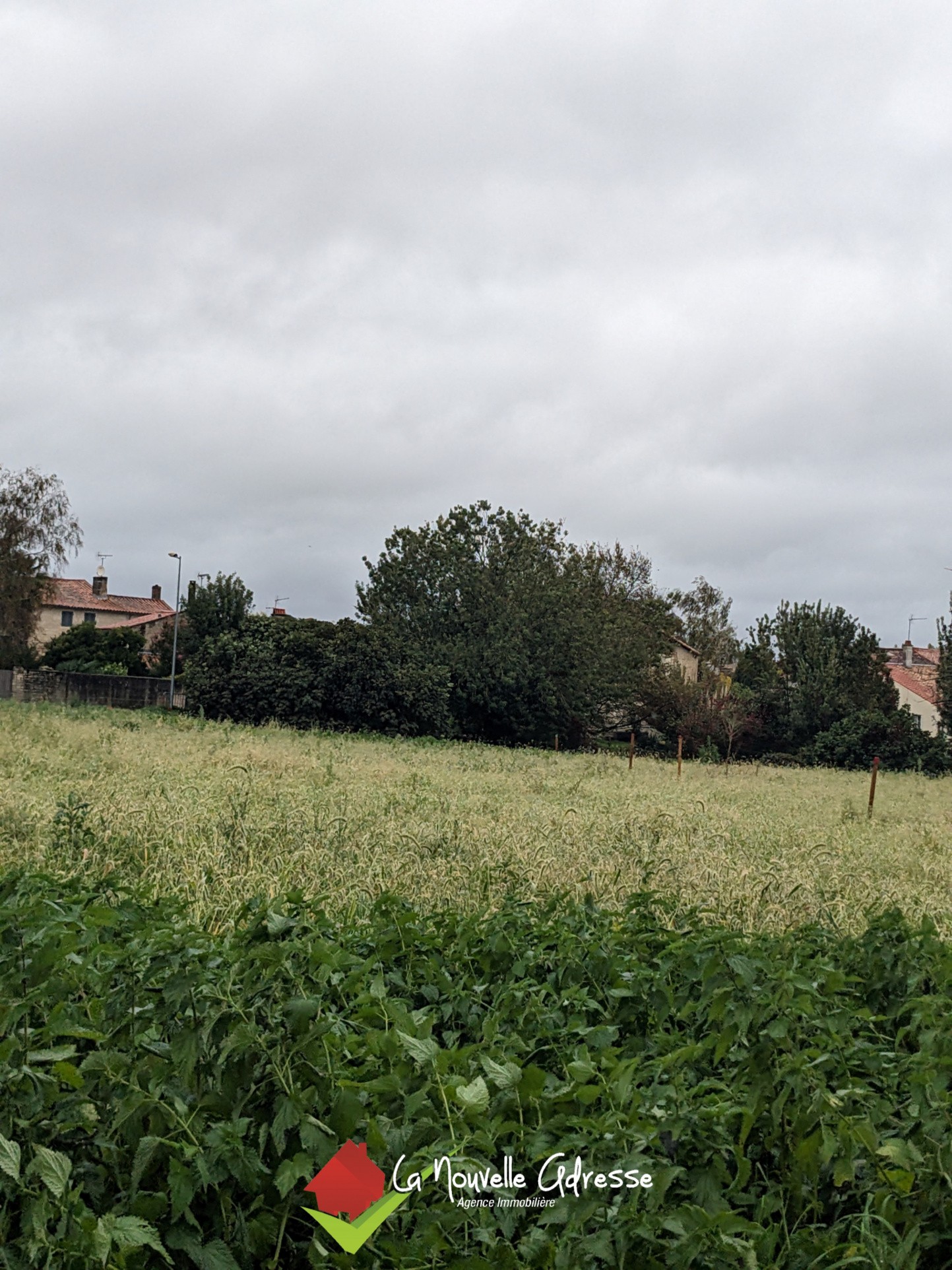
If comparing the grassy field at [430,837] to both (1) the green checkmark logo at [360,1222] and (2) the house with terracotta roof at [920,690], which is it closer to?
(1) the green checkmark logo at [360,1222]

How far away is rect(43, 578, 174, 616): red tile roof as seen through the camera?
76.9m

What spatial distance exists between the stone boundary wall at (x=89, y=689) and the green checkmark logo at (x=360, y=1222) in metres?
38.7

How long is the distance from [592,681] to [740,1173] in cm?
3241

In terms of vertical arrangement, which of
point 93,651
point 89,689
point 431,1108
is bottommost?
point 431,1108

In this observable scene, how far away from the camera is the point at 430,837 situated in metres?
7.76

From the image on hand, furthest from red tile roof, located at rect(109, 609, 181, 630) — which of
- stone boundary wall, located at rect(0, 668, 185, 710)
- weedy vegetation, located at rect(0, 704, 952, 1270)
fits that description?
weedy vegetation, located at rect(0, 704, 952, 1270)

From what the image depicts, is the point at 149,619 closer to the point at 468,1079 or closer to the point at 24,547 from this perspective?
the point at 24,547

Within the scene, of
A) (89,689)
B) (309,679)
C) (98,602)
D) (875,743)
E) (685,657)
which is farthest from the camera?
(98,602)

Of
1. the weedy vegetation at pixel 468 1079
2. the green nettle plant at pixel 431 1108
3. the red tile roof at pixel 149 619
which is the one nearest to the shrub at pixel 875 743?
the weedy vegetation at pixel 468 1079

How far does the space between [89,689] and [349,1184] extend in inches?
1607

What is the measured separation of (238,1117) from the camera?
2436 mm

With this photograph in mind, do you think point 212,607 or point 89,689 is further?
point 212,607

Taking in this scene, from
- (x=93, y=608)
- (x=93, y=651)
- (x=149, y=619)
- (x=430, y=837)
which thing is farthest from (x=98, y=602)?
(x=430, y=837)

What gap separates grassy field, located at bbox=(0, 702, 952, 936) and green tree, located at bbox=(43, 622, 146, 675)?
129ft
